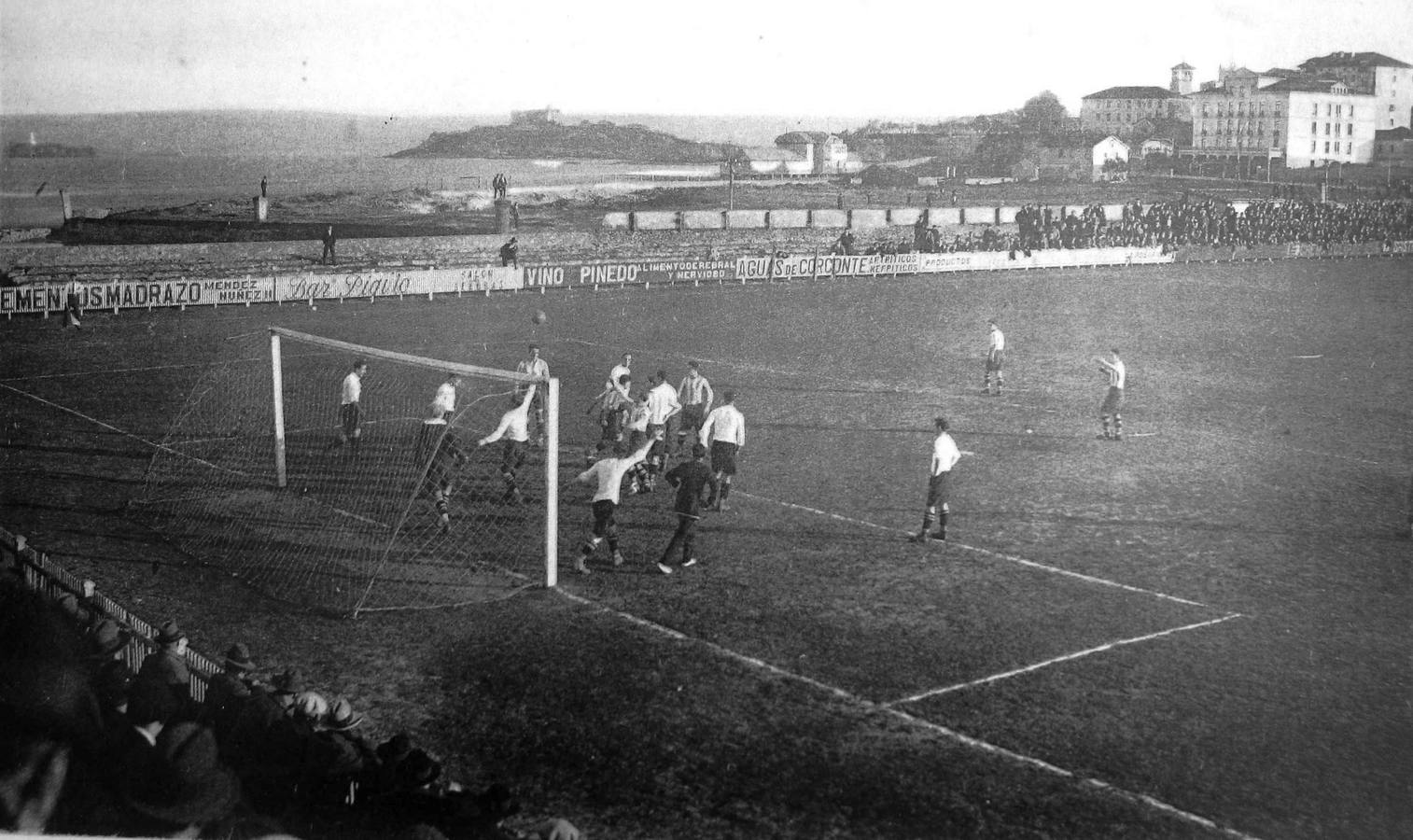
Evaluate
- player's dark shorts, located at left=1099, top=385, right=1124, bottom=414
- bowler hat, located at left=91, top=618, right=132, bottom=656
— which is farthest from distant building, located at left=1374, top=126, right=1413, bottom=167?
bowler hat, located at left=91, top=618, right=132, bottom=656

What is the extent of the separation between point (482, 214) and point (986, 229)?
2361 centimetres

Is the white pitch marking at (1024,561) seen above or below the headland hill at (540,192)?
below

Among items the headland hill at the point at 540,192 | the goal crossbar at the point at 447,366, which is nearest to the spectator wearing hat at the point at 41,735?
the goal crossbar at the point at 447,366

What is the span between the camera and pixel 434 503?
16312 millimetres

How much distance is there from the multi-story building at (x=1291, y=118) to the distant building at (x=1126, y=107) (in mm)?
817

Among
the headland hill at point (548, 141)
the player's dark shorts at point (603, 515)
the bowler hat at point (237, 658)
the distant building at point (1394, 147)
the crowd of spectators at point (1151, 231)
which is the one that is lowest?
the player's dark shorts at point (603, 515)

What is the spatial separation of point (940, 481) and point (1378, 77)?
8.90 metres

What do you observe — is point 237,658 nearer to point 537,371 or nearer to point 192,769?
point 192,769

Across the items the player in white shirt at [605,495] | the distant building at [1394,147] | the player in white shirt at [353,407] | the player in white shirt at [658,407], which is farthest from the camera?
the distant building at [1394,147]

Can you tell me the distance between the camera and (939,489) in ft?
49.6

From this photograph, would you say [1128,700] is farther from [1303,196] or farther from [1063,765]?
[1303,196]

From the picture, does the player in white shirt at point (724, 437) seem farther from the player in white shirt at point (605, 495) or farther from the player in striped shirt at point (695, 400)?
the player in striped shirt at point (695, 400)

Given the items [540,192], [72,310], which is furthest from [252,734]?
[540,192]

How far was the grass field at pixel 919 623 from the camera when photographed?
882 cm
